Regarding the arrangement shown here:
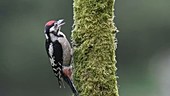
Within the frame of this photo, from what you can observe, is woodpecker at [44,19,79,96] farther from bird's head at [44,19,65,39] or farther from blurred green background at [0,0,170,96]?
blurred green background at [0,0,170,96]

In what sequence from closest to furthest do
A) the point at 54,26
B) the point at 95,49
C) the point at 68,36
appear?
the point at 95,49
the point at 54,26
the point at 68,36

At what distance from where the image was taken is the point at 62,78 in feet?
22.2

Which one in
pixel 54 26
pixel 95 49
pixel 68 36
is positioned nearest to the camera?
pixel 95 49

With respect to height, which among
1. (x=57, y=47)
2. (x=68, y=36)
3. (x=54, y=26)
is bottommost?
(x=68, y=36)

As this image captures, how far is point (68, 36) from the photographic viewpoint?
2214 centimetres

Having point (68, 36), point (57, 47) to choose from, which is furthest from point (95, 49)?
point (68, 36)

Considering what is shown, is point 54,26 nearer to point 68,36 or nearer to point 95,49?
point 95,49

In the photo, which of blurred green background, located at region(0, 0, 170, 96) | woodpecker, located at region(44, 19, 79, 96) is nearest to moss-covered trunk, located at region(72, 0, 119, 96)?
woodpecker, located at region(44, 19, 79, 96)

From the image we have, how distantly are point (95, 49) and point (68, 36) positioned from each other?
1607 centimetres
